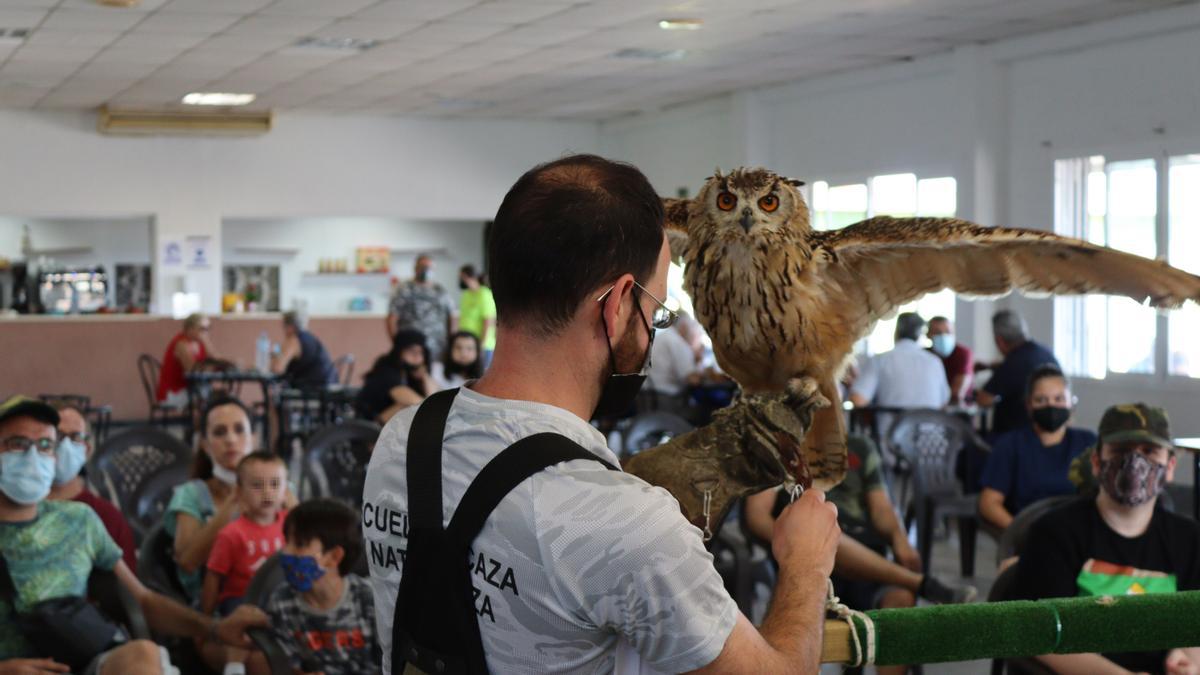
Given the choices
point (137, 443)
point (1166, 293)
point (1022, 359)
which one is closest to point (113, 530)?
point (137, 443)

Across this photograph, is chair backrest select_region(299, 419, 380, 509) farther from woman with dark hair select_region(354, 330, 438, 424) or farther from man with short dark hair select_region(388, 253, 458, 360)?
man with short dark hair select_region(388, 253, 458, 360)

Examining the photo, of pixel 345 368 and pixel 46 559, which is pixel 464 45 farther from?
pixel 46 559

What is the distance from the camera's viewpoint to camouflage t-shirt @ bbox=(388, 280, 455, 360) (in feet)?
34.8

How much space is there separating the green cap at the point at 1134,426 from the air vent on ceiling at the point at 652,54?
7.15 meters

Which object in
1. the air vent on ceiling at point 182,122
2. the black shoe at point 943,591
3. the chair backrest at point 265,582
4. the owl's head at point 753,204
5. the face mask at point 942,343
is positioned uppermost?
the air vent on ceiling at point 182,122

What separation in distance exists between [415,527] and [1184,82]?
26.5 feet

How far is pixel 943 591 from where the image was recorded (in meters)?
3.71

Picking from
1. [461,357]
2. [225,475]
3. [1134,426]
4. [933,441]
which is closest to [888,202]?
[933,441]

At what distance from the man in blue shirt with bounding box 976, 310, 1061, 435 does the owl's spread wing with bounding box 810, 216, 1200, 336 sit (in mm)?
5806

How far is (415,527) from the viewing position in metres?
1.17

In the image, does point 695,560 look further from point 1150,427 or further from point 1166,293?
point 1150,427

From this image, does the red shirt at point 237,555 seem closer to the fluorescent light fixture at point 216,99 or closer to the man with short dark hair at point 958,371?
the man with short dark hair at point 958,371

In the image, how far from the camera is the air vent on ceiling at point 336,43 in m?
9.16

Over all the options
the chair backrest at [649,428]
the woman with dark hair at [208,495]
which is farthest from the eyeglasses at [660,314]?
the chair backrest at [649,428]
